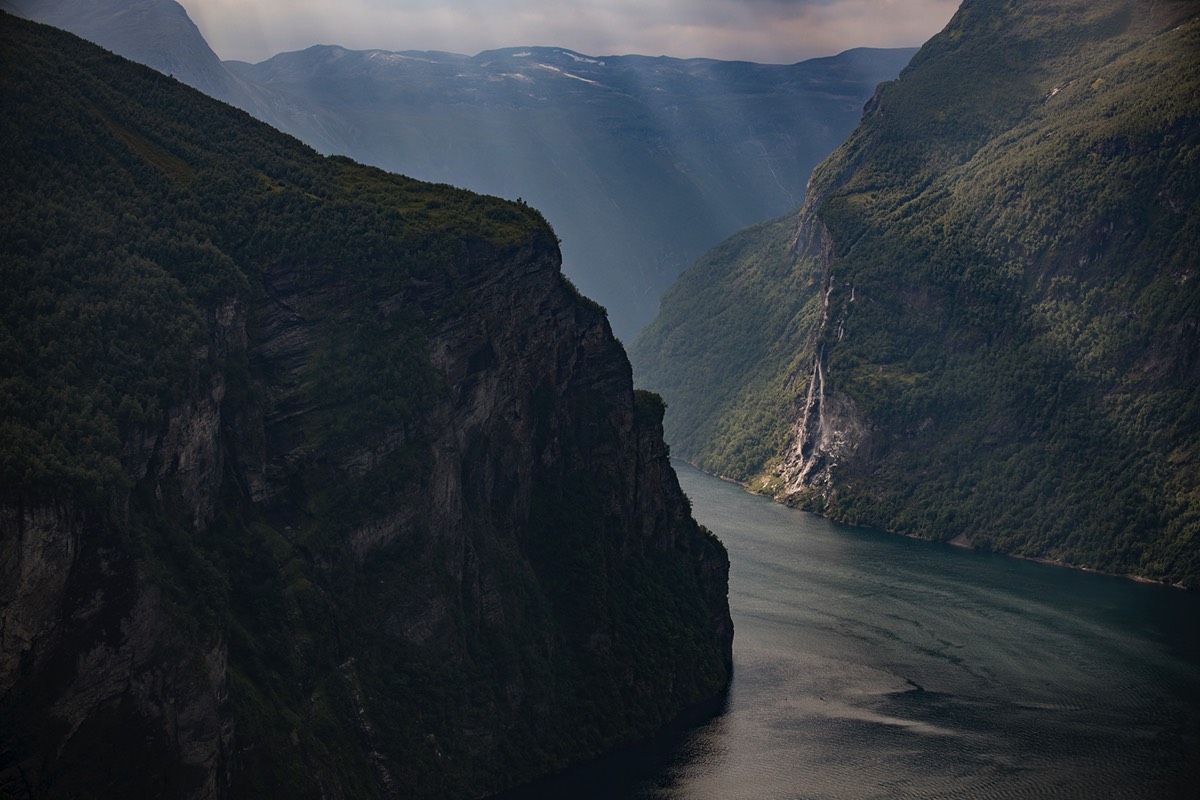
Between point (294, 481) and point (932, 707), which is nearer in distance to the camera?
point (294, 481)

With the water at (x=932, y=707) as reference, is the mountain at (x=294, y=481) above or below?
above

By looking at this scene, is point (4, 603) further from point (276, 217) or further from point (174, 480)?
point (276, 217)

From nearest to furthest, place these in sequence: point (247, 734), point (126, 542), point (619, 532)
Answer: point (126, 542)
point (247, 734)
point (619, 532)

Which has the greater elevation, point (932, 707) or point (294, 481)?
point (294, 481)

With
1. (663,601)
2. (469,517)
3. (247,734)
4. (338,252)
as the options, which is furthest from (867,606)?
(247,734)

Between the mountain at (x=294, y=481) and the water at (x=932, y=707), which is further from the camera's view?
the water at (x=932, y=707)
